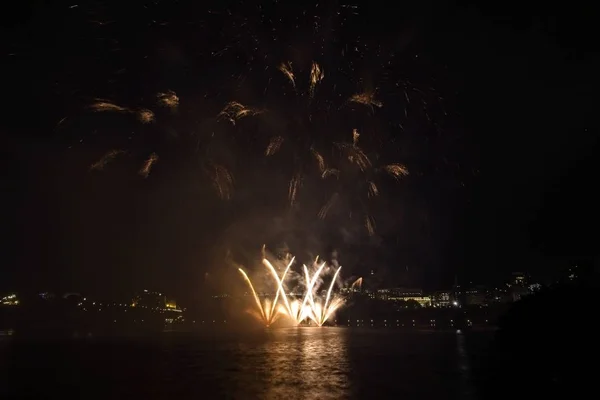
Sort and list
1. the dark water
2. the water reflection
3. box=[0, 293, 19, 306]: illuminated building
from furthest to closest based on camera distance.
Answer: box=[0, 293, 19, 306]: illuminated building < the dark water < the water reflection

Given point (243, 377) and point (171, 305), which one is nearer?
point (243, 377)

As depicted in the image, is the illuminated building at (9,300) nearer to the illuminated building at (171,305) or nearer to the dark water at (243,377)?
the illuminated building at (171,305)

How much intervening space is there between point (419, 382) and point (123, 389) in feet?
35.0

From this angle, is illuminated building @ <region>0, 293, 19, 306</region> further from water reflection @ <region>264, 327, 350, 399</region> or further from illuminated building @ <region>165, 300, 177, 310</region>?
water reflection @ <region>264, 327, 350, 399</region>

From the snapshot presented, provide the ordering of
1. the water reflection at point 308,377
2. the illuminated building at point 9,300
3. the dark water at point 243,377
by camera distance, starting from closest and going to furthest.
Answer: the water reflection at point 308,377 → the dark water at point 243,377 → the illuminated building at point 9,300

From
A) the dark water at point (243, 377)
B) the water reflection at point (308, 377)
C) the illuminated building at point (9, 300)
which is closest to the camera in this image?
the water reflection at point (308, 377)

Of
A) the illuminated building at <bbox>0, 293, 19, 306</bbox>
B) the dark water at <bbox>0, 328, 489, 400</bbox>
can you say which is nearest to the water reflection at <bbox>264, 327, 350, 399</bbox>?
the dark water at <bbox>0, 328, 489, 400</bbox>

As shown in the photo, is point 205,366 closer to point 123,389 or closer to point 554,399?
point 123,389

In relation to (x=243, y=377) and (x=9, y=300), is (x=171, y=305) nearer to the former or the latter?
(x=9, y=300)

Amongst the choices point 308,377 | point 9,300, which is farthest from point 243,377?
point 9,300

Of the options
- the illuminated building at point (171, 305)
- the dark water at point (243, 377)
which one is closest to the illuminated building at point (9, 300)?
the illuminated building at point (171, 305)

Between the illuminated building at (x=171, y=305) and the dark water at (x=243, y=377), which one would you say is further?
the illuminated building at (x=171, y=305)

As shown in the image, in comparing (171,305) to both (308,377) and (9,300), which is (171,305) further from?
(308,377)

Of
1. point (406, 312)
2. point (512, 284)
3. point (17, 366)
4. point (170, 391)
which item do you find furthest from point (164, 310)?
point (170, 391)
